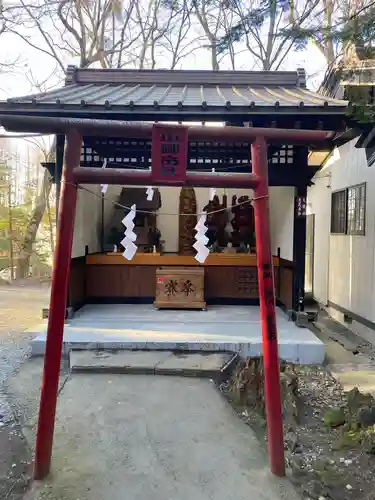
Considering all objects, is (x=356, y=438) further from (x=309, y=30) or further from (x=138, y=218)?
(x=138, y=218)

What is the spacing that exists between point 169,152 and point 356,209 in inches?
227

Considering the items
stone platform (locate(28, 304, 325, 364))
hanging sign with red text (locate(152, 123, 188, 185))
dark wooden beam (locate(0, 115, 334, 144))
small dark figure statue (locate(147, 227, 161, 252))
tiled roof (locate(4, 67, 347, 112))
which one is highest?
tiled roof (locate(4, 67, 347, 112))

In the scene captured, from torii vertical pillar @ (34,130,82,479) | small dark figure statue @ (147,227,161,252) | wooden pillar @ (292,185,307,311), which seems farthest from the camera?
small dark figure statue @ (147,227,161,252)

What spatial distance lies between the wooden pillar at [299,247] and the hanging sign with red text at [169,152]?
4.36m

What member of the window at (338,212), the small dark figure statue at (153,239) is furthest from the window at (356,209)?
the small dark figure statue at (153,239)

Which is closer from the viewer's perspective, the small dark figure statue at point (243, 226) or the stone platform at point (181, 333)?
the stone platform at point (181, 333)

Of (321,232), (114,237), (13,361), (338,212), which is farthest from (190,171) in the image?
(321,232)

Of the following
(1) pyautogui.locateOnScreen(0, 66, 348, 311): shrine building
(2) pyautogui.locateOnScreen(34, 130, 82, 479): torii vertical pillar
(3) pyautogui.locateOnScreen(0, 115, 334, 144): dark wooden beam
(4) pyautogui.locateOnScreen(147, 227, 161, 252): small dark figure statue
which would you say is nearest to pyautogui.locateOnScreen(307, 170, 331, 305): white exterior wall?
(1) pyautogui.locateOnScreen(0, 66, 348, 311): shrine building

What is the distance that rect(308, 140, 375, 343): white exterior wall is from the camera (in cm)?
713

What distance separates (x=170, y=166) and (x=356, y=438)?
2.76 meters

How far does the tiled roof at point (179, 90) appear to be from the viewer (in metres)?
5.55

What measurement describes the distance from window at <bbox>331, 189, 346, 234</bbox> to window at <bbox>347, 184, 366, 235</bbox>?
353mm

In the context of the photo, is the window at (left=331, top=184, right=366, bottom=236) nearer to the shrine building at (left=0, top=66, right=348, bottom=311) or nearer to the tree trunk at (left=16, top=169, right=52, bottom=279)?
the shrine building at (left=0, top=66, right=348, bottom=311)

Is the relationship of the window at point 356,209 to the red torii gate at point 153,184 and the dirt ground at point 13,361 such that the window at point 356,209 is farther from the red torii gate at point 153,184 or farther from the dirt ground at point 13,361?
the dirt ground at point 13,361
